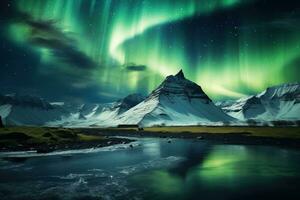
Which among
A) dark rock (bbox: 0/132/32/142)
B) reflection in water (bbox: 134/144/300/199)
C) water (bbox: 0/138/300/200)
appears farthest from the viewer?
dark rock (bbox: 0/132/32/142)

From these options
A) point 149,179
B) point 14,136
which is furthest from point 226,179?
point 14,136

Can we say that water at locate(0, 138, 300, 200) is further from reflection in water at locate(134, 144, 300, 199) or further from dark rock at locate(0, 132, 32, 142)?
dark rock at locate(0, 132, 32, 142)

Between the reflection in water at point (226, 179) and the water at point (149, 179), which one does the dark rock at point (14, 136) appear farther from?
the reflection in water at point (226, 179)

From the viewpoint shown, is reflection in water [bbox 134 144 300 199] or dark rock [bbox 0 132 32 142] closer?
reflection in water [bbox 134 144 300 199]

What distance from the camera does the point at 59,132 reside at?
122562mm

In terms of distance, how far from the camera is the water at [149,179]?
124 ft

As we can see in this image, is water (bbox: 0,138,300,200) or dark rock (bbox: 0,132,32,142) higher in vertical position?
dark rock (bbox: 0,132,32,142)

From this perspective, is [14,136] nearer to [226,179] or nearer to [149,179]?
[149,179]

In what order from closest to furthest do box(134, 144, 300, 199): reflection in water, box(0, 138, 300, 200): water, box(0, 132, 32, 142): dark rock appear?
box(134, 144, 300, 199): reflection in water < box(0, 138, 300, 200): water < box(0, 132, 32, 142): dark rock

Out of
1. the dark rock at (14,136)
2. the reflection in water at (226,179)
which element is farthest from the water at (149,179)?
the dark rock at (14,136)

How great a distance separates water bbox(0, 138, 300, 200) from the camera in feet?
124

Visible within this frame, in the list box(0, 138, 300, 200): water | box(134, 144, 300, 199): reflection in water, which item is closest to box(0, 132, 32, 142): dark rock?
box(0, 138, 300, 200): water

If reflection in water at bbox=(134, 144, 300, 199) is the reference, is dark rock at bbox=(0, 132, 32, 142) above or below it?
above

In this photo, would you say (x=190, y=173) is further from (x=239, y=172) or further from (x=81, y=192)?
(x=81, y=192)
